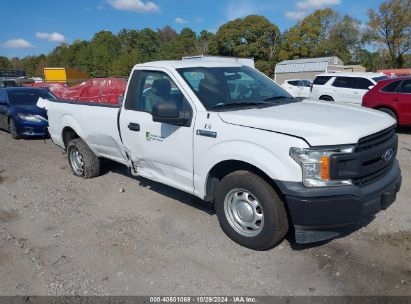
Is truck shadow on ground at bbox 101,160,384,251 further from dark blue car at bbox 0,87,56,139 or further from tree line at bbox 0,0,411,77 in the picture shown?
tree line at bbox 0,0,411,77

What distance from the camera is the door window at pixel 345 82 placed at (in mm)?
13772

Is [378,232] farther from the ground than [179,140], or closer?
closer

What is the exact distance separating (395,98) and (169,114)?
8.36 metres

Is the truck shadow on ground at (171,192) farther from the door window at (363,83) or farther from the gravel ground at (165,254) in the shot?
the door window at (363,83)

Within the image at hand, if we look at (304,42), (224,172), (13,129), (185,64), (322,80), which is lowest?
(13,129)

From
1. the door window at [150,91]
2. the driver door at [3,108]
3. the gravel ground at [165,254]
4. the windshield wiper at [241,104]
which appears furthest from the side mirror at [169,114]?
the driver door at [3,108]

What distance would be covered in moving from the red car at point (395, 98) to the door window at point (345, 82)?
124 inches

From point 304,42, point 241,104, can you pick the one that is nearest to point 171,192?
point 241,104

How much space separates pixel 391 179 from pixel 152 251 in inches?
101

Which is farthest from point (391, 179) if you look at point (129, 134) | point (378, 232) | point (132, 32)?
point (132, 32)

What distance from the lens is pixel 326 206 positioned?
10.5 ft

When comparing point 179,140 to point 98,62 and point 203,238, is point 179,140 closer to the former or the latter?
point 203,238

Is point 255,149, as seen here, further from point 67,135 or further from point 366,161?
point 67,135

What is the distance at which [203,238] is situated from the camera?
13.6 ft
